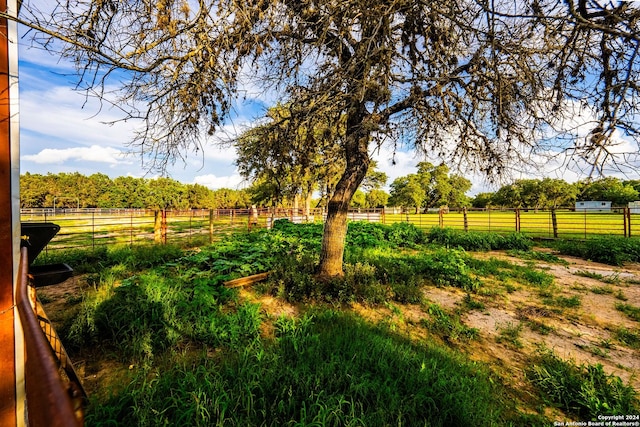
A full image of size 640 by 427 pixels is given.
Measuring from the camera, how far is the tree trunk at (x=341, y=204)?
568 centimetres

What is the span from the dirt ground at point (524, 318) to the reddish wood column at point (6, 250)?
1.14 m

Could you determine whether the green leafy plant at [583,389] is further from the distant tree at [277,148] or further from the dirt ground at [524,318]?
the distant tree at [277,148]

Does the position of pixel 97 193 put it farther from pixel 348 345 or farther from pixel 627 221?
pixel 627 221

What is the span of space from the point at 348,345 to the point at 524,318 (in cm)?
385

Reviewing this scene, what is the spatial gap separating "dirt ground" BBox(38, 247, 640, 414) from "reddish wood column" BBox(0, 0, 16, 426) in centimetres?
114

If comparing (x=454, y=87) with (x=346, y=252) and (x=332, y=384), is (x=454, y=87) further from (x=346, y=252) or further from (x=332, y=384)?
(x=332, y=384)

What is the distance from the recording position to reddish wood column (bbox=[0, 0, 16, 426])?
6.08 feet

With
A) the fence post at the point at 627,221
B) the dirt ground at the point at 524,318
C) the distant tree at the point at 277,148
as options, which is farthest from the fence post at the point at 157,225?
the fence post at the point at 627,221

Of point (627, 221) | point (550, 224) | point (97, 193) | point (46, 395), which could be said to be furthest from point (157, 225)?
point (97, 193)

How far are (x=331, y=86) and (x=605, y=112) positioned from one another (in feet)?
10.7

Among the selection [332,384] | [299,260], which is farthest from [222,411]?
[299,260]

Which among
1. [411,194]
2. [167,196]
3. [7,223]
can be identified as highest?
[167,196]

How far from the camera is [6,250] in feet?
6.20

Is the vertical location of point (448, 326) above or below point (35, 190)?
below
